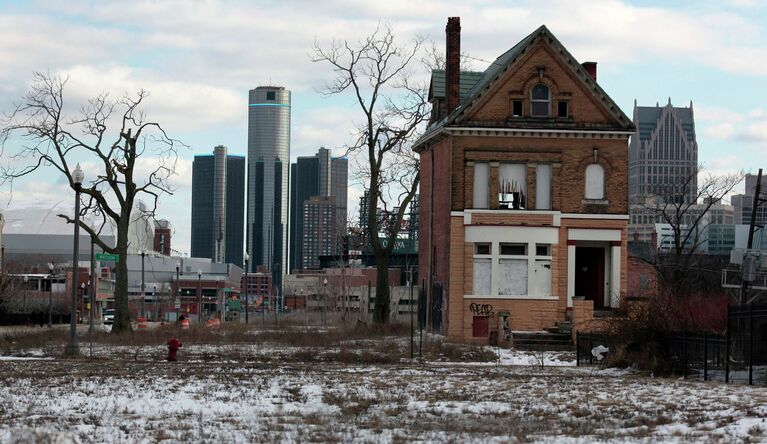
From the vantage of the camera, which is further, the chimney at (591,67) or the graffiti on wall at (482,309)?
the chimney at (591,67)

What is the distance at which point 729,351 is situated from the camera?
26688 mm

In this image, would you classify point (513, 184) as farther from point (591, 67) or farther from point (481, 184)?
point (591, 67)

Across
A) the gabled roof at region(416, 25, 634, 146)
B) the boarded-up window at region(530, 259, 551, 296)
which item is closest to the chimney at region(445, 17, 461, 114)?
the gabled roof at region(416, 25, 634, 146)

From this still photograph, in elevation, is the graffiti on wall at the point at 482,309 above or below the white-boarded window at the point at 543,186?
below

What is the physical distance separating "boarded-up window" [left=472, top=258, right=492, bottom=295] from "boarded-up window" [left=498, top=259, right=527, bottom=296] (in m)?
0.51

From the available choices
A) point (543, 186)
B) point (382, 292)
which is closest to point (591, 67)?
point (543, 186)

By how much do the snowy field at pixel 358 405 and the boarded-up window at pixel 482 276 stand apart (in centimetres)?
1995

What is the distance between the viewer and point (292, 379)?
2659 centimetres

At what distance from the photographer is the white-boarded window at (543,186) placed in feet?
173

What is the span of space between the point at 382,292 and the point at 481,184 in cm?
1320

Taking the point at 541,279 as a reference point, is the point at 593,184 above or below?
above

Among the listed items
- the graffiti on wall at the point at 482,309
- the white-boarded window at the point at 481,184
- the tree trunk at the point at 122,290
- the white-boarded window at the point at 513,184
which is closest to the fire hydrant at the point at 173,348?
the tree trunk at the point at 122,290

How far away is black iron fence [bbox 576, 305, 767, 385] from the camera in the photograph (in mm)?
26047

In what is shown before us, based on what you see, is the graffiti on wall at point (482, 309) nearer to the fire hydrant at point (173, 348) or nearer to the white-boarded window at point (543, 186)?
the white-boarded window at point (543, 186)
